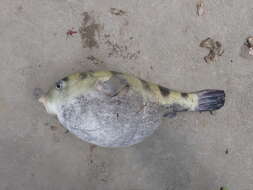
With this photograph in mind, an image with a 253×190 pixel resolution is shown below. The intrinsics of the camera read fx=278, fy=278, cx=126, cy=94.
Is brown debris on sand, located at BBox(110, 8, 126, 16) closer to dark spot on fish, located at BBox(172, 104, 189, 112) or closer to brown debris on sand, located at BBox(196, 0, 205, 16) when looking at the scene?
brown debris on sand, located at BBox(196, 0, 205, 16)

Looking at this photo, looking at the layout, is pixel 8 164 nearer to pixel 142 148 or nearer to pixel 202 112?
pixel 142 148

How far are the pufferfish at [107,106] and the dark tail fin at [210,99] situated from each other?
0.32 metres

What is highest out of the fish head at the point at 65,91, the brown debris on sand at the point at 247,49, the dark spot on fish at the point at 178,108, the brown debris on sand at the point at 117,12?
the brown debris on sand at the point at 117,12

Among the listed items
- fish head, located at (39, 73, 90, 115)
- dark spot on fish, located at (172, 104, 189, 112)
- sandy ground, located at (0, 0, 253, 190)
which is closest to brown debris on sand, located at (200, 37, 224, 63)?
sandy ground, located at (0, 0, 253, 190)

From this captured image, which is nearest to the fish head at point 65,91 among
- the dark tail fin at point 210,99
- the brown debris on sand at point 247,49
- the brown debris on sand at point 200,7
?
the dark tail fin at point 210,99

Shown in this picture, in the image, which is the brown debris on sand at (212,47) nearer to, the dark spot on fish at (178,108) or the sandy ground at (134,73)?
the sandy ground at (134,73)

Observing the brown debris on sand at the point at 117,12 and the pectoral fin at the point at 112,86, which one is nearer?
the pectoral fin at the point at 112,86

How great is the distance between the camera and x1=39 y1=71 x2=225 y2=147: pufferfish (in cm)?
152

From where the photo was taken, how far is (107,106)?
153 cm

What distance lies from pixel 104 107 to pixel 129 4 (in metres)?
0.84

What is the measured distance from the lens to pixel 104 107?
60.0 inches

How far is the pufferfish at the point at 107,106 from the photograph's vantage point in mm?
1521

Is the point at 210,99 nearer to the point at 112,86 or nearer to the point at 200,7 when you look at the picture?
the point at 200,7

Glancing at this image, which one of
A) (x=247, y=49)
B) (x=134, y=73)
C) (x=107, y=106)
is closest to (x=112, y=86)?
(x=107, y=106)
